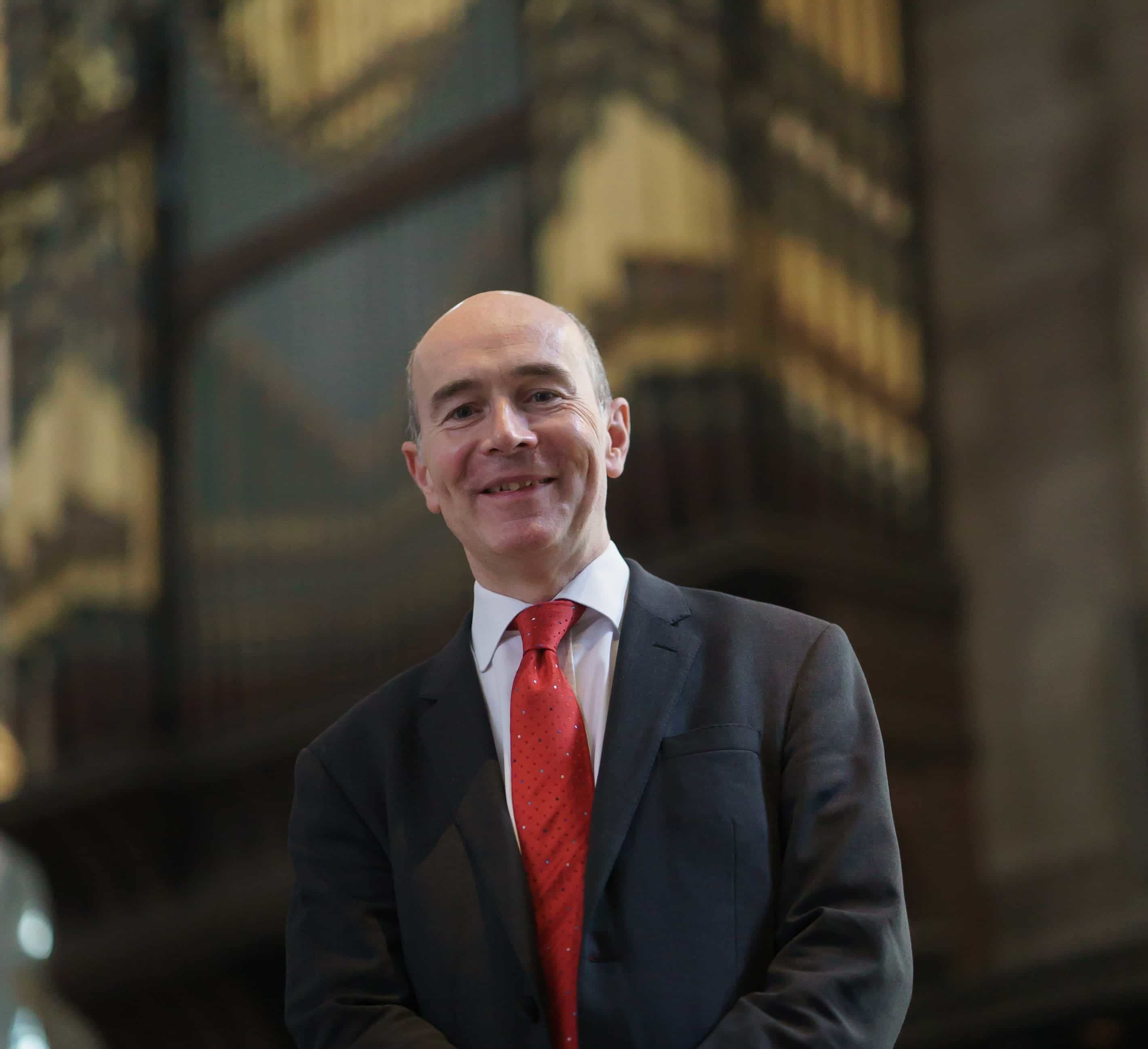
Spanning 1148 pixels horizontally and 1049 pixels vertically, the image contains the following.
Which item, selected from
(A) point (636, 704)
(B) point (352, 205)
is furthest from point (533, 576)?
(B) point (352, 205)

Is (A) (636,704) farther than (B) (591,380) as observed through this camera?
No

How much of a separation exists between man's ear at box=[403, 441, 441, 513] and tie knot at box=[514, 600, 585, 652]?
137mm

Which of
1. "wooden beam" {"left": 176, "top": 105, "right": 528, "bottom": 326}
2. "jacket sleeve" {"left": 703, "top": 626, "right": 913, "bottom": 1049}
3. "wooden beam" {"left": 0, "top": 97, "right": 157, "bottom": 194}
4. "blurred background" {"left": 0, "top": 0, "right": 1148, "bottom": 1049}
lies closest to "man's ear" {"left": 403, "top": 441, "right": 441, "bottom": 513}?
"jacket sleeve" {"left": 703, "top": 626, "right": 913, "bottom": 1049}

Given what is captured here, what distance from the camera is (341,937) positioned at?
1.54m

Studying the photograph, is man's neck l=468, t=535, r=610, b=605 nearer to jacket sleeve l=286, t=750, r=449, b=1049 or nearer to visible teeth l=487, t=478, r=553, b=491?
visible teeth l=487, t=478, r=553, b=491

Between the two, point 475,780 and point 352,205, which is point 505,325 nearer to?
point 475,780

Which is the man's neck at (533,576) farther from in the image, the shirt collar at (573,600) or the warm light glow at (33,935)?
the warm light glow at (33,935)

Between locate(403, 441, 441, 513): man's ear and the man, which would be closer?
the man

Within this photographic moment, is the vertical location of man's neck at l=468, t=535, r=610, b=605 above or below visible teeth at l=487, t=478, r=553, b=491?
below

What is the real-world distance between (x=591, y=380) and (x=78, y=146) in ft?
20.1

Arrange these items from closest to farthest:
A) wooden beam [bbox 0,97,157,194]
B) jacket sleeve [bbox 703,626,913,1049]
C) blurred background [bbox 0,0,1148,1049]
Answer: jacket sleeve [bbox 703,626,913,1049] → blurred background [bbox 0,0,1148,1049] → wooden beam [bbox 0,97,157,194]

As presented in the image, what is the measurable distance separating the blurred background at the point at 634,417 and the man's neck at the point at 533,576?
2807 mm

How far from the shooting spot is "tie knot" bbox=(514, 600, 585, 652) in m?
1.60

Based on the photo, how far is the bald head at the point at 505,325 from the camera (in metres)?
1.62
